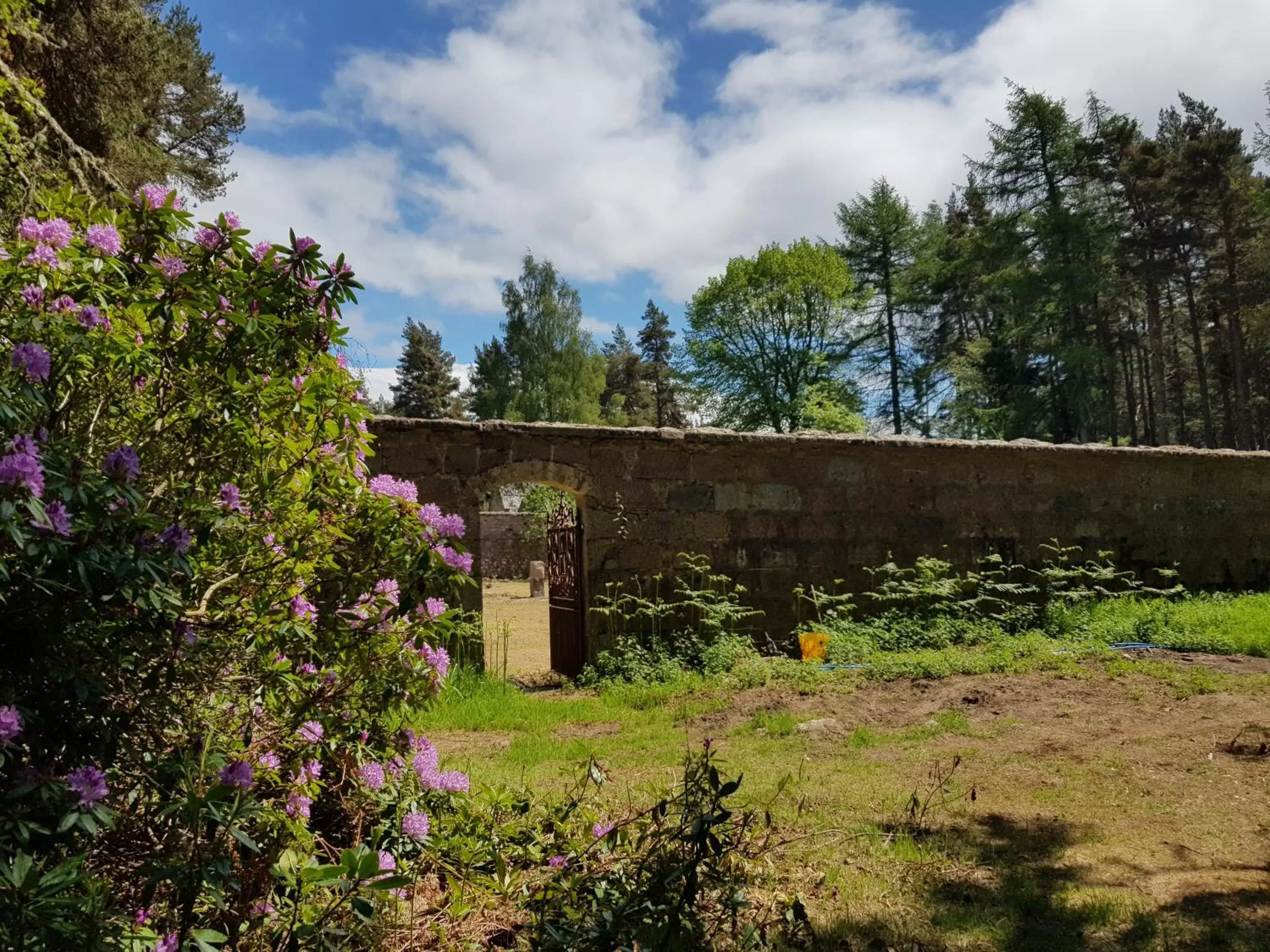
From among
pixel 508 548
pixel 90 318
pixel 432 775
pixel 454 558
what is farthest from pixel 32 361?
pixel 508 548

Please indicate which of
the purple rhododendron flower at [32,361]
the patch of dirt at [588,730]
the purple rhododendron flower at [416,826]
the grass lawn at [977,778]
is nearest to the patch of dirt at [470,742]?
the grass lawn at [977,778]

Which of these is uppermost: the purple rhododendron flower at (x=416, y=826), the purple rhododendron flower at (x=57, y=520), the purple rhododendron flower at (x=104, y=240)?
the purple rhododendron flower at (x=104, y=240)

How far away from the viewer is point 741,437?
8328 mm

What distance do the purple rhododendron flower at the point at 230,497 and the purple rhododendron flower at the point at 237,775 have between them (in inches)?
23.8

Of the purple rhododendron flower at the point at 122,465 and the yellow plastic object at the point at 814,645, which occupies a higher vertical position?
the purple rhododendron flower at the point at 122,465

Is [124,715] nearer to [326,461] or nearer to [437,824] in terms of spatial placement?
[326,461]

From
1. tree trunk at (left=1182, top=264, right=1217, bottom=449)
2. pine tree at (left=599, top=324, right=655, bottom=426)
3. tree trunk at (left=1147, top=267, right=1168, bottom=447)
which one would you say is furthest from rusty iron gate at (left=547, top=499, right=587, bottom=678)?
pine tree at (left=599, top=324, right=655, bottom=426)

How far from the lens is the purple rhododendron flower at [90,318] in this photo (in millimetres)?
1846

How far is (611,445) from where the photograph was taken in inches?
307

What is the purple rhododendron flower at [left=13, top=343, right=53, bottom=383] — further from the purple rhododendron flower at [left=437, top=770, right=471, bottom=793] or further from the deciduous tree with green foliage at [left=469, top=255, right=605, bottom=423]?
the deciduous tree with green foliage at [left=469, top=255, right=605, bottom=423]

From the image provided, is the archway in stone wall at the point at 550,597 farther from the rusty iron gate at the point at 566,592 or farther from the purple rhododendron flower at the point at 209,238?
the purple rhododendron flower at the point at 209,238

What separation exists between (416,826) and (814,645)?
243 inches

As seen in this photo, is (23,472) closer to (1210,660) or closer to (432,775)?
(432,775)

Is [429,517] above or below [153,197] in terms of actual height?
below
